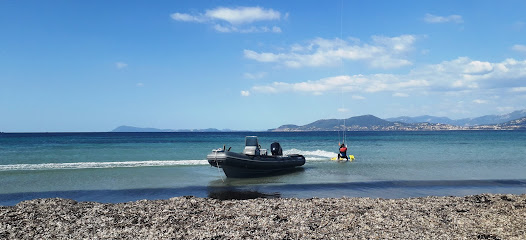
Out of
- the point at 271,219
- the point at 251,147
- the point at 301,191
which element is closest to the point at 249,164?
the point at 251,147

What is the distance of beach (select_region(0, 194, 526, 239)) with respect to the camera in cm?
790

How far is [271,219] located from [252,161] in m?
10.9

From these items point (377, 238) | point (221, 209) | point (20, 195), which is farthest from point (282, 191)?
point (20, 195)

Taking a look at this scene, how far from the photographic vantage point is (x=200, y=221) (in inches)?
351

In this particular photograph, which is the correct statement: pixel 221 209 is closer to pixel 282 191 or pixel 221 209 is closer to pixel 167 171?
pixel 282 191

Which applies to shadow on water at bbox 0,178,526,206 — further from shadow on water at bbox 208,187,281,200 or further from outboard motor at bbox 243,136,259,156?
outboard motor at bbox 243,136,259,156

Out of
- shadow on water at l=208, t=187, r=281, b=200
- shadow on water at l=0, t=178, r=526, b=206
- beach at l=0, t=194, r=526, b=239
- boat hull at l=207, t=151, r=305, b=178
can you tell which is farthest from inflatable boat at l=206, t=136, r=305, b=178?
beach at l=0, t=194, r=526, b=239

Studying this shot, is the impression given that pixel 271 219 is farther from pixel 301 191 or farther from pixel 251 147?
pixel 251 147

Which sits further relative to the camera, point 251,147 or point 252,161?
point 251,147

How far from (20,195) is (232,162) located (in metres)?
9.25

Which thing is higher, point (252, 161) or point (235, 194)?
point (252, 161)

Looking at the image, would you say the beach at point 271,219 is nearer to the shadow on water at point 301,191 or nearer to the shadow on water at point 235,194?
the shadow on water at point 235,194

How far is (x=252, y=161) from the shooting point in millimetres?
19812

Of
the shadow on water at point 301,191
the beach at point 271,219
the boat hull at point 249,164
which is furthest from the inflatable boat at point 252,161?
the beach at point 271,219
